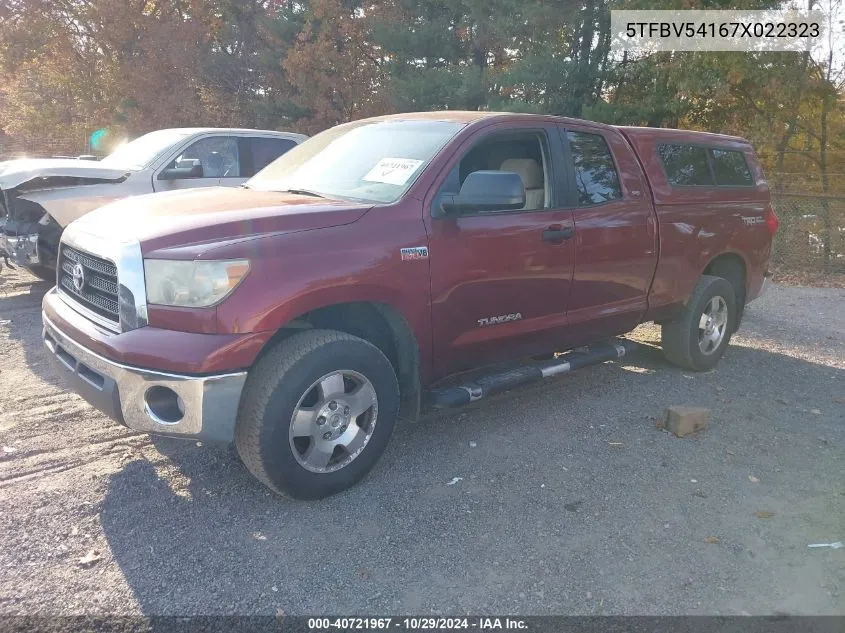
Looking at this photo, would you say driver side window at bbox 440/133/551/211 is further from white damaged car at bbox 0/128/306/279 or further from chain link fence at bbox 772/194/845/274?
chain link fence at bbox 772/194/845/274

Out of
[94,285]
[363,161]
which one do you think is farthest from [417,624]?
[363,161]

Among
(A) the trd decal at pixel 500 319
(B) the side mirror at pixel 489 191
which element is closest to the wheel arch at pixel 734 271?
(A) the trd decal at pixel 500 319

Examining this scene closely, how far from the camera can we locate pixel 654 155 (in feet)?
17.2

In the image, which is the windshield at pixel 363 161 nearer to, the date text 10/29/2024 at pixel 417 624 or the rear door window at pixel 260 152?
the date text 10/29/2024 at pixel 417 624

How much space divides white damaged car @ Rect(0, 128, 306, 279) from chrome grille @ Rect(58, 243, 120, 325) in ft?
11.6

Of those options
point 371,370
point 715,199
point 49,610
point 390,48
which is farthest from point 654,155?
point 390,48

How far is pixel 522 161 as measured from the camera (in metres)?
4.57

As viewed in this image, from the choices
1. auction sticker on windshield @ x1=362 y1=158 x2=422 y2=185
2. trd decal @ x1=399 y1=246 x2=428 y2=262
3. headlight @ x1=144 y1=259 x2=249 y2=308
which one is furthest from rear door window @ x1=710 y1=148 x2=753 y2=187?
headlight @ x1=144 y1=259 x2=249 y2=308

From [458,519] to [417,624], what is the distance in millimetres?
798

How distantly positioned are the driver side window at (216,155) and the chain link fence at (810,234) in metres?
9.06

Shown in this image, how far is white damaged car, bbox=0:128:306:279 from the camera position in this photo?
6.93 meters

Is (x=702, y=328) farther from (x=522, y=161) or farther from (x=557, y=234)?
(x=522, y=161)

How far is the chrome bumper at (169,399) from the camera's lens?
9.86ft

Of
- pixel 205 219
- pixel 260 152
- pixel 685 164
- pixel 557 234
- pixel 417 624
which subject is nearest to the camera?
pixel 417 624
